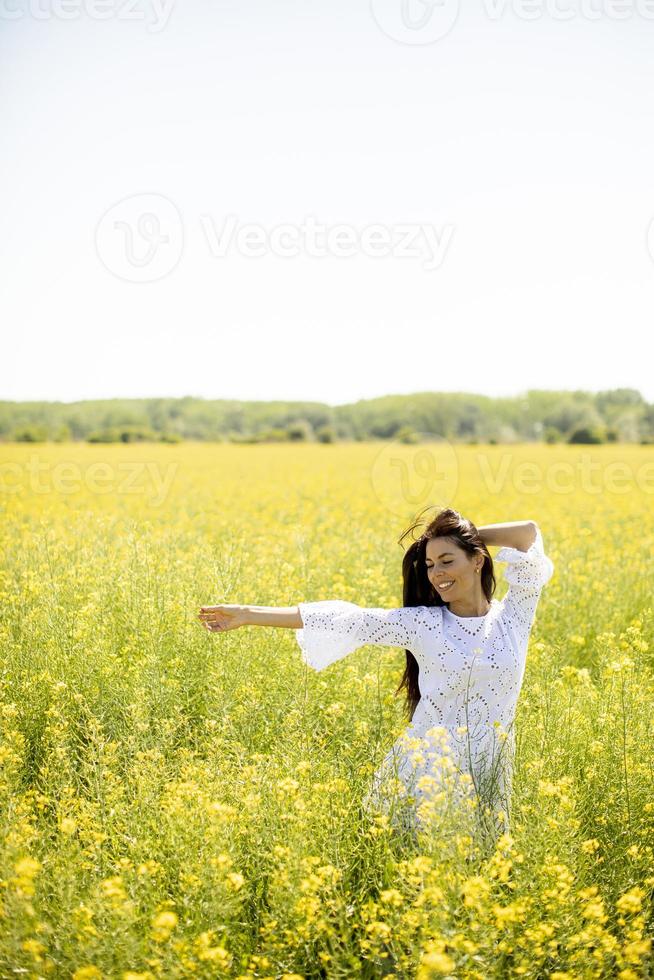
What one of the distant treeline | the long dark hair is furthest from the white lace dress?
the distant treeline

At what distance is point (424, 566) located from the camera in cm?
330

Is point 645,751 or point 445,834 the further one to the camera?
point 645,751

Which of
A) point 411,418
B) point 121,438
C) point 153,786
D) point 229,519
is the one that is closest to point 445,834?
point 153,786

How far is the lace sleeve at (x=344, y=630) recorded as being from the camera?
304 centimetres

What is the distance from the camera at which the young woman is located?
296 cm

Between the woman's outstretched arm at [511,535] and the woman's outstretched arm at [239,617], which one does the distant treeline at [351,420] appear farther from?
the woman's outstretched arm at [511,535]

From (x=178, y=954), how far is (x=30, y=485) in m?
14.7

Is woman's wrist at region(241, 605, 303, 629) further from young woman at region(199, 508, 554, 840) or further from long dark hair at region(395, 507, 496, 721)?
long dark hair at region(395, 507, 496, 721)

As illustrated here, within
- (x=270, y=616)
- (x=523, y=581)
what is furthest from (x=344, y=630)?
(x=523, y=581)

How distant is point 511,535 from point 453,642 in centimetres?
52

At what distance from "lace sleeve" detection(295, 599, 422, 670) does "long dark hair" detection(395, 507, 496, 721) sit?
0.81 feet

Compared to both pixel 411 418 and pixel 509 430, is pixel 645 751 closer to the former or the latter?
pixel 509 430

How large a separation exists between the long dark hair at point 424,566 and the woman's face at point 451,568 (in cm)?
3

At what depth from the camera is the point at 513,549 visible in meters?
3.20
